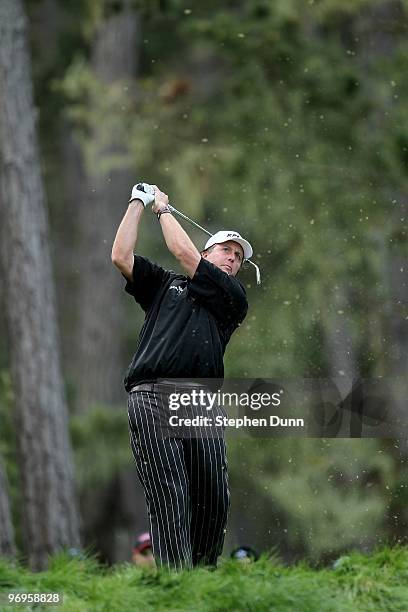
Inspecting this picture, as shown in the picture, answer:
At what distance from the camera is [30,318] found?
496 inches

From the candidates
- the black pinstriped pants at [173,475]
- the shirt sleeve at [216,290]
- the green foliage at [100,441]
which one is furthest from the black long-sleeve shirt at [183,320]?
the green foliage at [100,441]

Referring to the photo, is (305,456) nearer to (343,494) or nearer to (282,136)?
(343,494)

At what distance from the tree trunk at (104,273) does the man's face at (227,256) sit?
411 inches

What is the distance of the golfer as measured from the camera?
6387mm

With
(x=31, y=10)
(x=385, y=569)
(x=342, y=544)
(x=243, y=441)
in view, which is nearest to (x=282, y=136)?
(x=243, y=441)

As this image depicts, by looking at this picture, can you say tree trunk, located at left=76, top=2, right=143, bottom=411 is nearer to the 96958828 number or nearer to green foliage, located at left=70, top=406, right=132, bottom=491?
green foliage, located at left=70, top=406, right=132, bottom=491

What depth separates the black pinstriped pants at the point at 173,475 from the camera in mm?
6363

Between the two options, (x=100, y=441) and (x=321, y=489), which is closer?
(x=321, y=489)

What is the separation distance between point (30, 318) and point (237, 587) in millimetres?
7099

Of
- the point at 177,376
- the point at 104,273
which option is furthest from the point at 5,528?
the point at 104,273

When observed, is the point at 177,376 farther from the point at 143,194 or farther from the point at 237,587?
the point at 237,587

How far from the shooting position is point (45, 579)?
6.54 metres

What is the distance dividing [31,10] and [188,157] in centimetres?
1115

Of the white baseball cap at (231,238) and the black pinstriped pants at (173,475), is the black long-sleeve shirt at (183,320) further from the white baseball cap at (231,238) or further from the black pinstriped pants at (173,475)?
the white baseball cap at (231,238)
